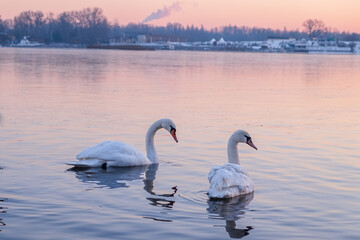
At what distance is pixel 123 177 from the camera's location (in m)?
8.59

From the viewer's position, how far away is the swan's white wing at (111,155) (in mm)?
8961

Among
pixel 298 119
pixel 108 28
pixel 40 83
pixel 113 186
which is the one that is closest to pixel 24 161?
pixel 113 186

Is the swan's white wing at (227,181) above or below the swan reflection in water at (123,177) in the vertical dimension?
above

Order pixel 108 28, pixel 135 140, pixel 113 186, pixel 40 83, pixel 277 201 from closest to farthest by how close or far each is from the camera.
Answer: pixel 277 201, pixel 113 186, pixel 135 140, pixel 40 83, pixel 108 28

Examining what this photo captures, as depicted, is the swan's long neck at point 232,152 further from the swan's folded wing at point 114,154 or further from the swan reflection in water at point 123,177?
the swan's folded wing at point 114,154

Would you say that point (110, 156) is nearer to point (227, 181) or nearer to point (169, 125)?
point (169, 125)

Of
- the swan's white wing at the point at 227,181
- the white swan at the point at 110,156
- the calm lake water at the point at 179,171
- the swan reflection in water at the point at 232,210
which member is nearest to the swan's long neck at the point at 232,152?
the calm lake water at the point at 179,171

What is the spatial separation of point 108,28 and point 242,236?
189 m

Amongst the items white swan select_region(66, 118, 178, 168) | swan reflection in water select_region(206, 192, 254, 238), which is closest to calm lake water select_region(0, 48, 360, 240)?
swan reflection in water select_region(206, 192, 254, 238)

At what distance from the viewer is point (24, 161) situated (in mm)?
9297

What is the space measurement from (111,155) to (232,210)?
257 cm

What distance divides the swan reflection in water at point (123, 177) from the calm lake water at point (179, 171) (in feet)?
0.05

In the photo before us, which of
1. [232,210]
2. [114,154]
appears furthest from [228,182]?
[114,154]

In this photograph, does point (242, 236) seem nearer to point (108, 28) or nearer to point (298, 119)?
point (298, 119)
